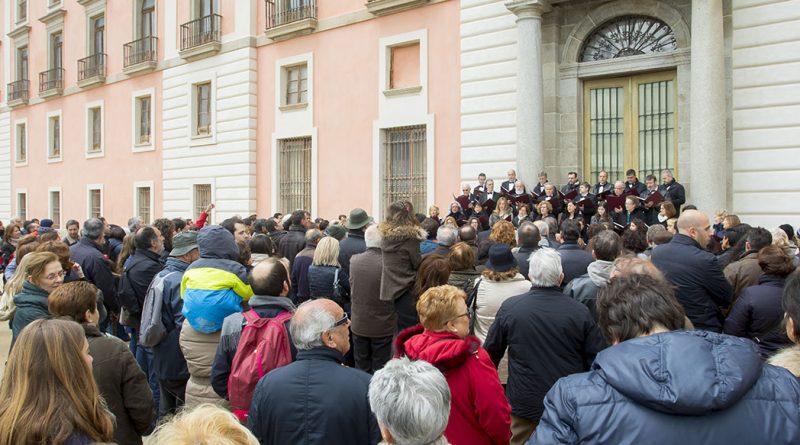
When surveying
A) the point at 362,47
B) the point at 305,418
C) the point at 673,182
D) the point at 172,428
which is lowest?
the point at 305,418

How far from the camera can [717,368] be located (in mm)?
2047

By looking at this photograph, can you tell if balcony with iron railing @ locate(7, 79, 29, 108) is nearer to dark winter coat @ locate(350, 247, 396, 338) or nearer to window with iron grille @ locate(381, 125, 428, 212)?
window with iron grille @ locate(381, 125, 428, 212)

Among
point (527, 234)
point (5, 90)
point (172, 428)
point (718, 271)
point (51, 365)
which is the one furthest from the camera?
point (5, 90)

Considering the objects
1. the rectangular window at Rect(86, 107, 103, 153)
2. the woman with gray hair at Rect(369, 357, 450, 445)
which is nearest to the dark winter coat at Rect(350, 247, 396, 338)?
the woman with gray hair at Rect(369, 357, 450, 445)

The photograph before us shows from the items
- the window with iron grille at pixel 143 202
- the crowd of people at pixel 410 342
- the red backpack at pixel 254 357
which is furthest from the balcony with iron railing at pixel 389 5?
the red backpack at pixel 254 357

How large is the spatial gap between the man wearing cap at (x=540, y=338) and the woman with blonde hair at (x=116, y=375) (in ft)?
6.85

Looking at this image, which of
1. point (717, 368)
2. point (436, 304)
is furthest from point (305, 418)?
point (717, 368)

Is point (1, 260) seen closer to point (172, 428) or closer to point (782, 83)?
point (172, 428)

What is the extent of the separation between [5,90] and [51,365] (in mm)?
36167

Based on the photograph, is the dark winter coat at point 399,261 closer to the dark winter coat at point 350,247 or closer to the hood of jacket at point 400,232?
the hood of jacket at point 400,232

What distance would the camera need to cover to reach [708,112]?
1165 centimetres

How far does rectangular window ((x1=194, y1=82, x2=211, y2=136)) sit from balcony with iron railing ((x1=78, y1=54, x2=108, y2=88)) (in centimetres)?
620

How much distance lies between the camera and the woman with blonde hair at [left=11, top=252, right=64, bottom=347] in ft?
16.3

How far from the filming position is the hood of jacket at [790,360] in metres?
2.42
